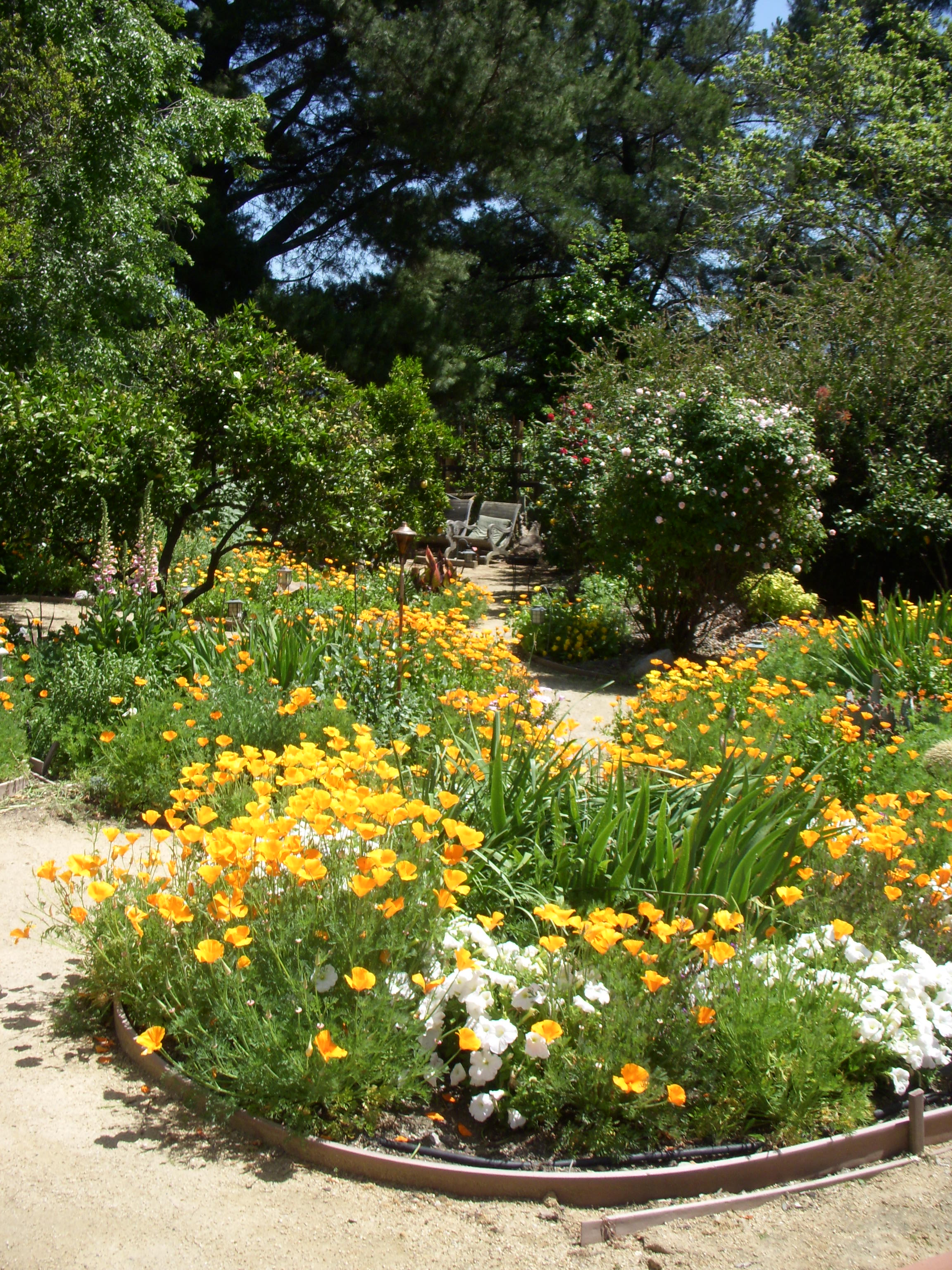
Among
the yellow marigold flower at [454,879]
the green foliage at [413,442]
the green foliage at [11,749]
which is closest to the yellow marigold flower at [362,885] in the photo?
the yellow marigold flower at [454,879]

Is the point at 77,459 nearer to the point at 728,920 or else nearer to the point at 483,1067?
the point at 483,1067

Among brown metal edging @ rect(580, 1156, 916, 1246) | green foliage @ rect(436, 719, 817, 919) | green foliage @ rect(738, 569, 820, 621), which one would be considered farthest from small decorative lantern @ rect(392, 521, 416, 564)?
green foliage @ rect(738, 569, 820, 621)

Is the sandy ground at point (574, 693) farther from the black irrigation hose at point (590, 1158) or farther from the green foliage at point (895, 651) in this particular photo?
the black irrigation hose at point (590, 1158)

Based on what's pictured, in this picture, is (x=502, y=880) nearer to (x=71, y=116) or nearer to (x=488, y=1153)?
(x=488, y=1153)

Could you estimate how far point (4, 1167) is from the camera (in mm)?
2258

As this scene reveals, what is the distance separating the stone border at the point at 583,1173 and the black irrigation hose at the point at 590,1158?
22 millimetres

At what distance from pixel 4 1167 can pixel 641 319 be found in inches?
662

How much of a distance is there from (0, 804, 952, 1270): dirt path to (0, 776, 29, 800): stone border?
87.3 inches

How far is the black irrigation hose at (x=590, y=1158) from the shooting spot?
231 centimetres

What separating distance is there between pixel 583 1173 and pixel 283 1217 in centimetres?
65

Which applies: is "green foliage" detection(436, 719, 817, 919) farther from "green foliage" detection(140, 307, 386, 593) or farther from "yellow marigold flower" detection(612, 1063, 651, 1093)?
"green foliage" detection(140, 307, 386, 593)

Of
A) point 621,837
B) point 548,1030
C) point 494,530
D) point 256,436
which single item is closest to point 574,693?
point 256,436

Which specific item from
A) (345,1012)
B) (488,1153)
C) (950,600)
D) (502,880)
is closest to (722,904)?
(502,880)

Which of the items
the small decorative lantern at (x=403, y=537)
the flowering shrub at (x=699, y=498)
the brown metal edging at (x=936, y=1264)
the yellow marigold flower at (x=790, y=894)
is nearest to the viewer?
the brown metal edging at (x=936, y=1264)
